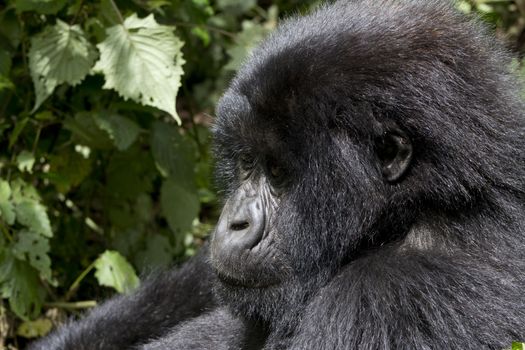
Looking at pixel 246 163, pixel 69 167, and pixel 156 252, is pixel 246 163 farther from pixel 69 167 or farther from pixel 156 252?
pixel 156 252

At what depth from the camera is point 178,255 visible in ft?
20.2

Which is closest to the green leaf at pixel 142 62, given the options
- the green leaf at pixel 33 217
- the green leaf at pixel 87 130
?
the green leaf at pixel 87 130

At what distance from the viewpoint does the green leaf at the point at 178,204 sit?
564 centimetres

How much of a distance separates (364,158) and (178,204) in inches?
92.8

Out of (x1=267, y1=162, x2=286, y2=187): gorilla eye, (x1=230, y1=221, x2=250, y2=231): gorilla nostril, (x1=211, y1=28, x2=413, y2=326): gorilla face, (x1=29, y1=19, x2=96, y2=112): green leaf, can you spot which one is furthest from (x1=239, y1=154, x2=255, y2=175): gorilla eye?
(x1=29, y1=19, x2=96, y2=112): green leaf

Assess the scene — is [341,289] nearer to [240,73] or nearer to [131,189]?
[240,73]

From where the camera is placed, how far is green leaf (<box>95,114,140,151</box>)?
5.20m

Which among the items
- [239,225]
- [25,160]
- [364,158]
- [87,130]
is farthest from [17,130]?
[364,158]

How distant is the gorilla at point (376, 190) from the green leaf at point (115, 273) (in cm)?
137

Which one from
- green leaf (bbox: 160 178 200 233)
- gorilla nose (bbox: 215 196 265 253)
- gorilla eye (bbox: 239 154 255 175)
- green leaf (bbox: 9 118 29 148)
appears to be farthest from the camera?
green leaf (bbox: 160 178 200 233)

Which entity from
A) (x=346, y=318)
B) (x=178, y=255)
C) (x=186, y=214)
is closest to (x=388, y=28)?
(x=346, y=318)

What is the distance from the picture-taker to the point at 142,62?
191 inches

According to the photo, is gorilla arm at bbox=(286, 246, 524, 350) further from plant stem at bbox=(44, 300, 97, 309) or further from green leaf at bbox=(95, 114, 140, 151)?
plant stem at bbox=(44, 300, 97, 309)

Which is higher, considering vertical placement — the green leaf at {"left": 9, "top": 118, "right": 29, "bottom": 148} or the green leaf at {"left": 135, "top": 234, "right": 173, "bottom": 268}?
the green leaf at {"left": 9, "top": 118, "right": 29, "bottom": 148}
